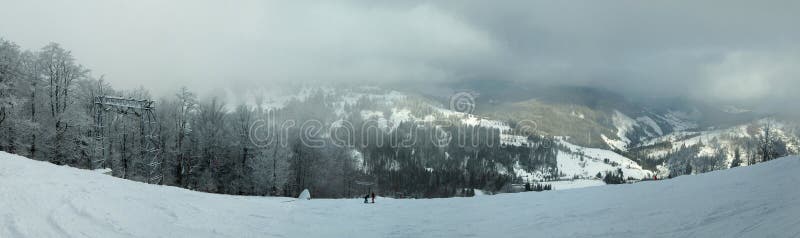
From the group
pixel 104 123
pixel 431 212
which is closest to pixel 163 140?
pixel 104 123

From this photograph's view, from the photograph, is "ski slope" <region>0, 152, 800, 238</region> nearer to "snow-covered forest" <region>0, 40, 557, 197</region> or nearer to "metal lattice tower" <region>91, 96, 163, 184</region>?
"snow-covered forest" <region>0, 40, 557, 197</region>

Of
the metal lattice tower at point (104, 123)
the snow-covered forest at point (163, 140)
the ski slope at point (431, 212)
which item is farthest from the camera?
the metal lattice tower at point (104, 123)

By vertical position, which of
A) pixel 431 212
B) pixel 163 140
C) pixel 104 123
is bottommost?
pixel 431 212

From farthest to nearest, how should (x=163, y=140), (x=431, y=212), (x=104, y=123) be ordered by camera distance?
(x=163, y=140)
(x=104, y=123)
(x=431, y=212)

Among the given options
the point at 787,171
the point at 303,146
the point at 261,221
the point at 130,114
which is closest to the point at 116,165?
the point at 130,114

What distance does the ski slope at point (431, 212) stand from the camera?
1327cm

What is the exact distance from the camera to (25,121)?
115ft

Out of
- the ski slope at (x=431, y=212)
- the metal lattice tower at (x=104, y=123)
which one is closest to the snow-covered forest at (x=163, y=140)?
the metal lattice tower at (x=104, y=123)

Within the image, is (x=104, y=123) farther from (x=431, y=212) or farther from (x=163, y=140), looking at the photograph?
(x=431, y=212)

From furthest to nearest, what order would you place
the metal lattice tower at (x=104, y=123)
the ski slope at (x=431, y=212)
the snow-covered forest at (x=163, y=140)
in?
1. the metal lattice tower at (x=104, y=123)
2. the snow-covered forest at (x=163, y=140)
3. the ski slope at (x=431, y=212)

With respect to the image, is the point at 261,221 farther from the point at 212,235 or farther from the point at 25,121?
the point at 25,121

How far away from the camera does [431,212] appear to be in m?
26.5

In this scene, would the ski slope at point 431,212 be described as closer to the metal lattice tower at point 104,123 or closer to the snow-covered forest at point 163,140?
the snow-covered forest at point 163,140

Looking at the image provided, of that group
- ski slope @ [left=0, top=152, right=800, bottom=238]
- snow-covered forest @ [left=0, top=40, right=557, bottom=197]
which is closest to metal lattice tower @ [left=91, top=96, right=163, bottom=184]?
snow-covered forest @ [left=0, top=40, right=557, bottom=197]
